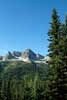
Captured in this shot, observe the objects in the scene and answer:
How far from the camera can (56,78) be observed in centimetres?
4434

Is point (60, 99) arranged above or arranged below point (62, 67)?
below

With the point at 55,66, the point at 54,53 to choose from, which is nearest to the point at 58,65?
the point at 55,66

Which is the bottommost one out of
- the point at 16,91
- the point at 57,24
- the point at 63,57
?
the point at 16,91

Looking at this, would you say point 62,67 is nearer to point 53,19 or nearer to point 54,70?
point 54,70

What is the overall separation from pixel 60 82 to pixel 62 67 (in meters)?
2.34

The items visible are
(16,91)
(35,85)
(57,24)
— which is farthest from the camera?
(16,91)

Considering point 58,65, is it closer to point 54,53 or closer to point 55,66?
point 55,66

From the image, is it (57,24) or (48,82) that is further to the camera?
(57,24)

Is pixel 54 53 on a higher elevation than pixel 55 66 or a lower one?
higher

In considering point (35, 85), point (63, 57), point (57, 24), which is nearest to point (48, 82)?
point (63, 57)

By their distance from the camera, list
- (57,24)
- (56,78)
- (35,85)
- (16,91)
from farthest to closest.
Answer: (16,91) < (35,85) < (57,24) < (56,78)

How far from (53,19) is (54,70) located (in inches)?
368

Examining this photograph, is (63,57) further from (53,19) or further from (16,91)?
(16,91)

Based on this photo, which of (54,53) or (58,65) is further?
(54,53)
